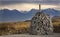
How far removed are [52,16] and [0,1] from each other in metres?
1.01

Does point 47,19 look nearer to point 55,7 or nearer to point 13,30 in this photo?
point 55,7

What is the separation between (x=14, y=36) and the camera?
5113 millimetres

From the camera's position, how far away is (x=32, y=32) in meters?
5.21

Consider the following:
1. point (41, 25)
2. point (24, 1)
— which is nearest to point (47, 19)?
point (41, 25)

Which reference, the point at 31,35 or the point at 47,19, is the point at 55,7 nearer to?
the point at 47,19

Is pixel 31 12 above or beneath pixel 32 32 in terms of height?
above

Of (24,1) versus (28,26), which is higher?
(24,1)

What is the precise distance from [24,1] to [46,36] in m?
0.78

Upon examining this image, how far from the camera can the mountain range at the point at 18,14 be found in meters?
5.27

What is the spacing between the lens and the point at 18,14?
Result: 530 cm

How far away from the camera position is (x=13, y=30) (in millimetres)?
5320

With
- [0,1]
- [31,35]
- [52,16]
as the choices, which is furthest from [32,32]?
[0,1]

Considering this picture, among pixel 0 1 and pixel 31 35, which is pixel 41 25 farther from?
pixel 0 1

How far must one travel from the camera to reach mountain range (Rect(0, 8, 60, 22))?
5.27m
